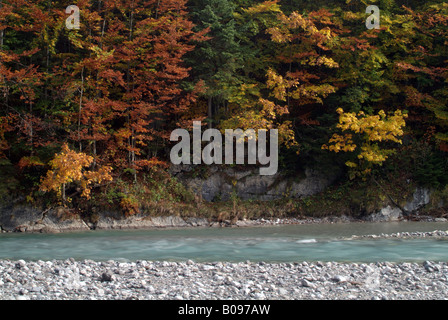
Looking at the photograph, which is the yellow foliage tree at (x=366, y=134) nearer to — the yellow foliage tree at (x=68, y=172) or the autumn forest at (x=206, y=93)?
the autumn forest at (x=206, y=93)

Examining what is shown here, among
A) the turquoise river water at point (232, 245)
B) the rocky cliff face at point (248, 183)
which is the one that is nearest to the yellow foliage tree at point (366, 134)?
the rocky cliff face at point (248, 183)

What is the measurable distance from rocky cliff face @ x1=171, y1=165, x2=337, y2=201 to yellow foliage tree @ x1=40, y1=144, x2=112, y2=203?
13.3 feet

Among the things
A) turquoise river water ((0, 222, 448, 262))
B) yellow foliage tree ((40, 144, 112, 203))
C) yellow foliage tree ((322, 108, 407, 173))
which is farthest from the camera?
yellow foliage tree ((322, 108, 407, 173))

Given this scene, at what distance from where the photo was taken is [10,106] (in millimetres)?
17547

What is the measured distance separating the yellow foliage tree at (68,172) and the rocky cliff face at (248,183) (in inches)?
160

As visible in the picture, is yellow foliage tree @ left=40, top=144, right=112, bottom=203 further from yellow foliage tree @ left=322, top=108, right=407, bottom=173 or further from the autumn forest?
yellow foliage tree @ left=322, top=108, right=407, bottom=173

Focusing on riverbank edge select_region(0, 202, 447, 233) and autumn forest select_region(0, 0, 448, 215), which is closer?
riverbank edge select_region(0, 202, 447, 233)

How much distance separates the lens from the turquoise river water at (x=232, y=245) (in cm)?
1010

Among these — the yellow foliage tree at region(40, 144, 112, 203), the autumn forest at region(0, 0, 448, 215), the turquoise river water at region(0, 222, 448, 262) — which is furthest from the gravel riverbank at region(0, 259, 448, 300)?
the autumn forest at region(0, 0, 448, 215)

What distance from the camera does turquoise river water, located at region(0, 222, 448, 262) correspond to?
10102mm

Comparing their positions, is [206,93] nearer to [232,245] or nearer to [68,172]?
[68,172]
